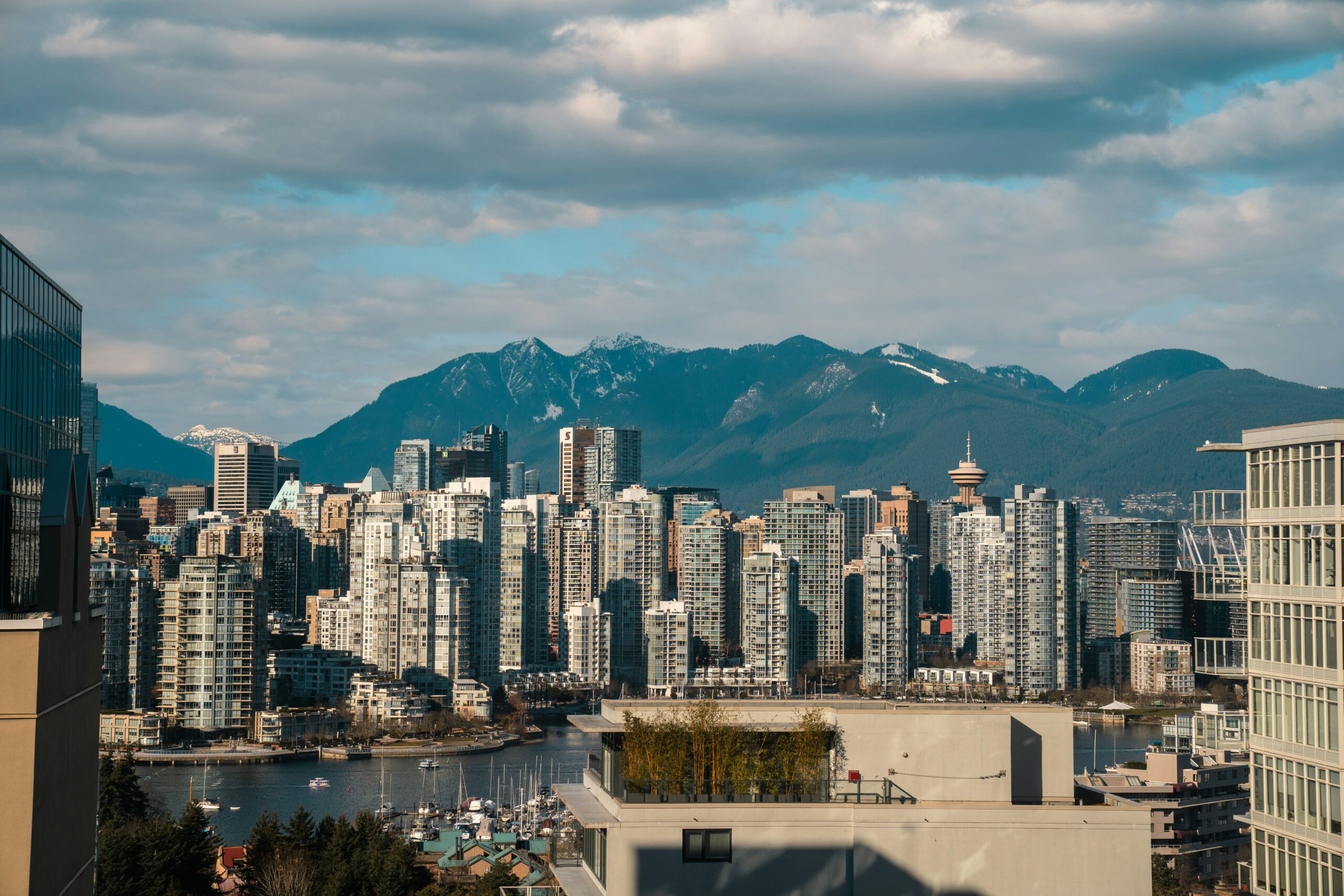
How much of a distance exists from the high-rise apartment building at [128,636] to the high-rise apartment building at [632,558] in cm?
2008

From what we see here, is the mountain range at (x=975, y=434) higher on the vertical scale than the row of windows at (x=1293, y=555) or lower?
higher

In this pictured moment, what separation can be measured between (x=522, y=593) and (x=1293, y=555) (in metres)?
57.5

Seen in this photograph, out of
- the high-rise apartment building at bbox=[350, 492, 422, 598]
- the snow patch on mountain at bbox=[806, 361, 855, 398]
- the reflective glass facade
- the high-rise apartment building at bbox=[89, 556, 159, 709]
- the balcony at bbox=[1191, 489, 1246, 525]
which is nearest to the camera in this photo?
the reflective glass facade

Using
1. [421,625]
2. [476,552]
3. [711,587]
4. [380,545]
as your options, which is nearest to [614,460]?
[711,587]

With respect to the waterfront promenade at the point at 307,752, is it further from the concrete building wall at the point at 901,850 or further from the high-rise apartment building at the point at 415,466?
the high-rise apartment building at the point at 415,466

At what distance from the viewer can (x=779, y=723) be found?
920 cm

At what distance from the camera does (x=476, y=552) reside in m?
66.5

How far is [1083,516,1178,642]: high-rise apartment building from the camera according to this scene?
69.2 metres

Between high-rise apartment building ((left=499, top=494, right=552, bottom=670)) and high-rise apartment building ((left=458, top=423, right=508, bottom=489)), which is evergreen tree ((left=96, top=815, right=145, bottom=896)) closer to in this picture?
high-rise apartment building ((left=499, top=494, right=552, bottom=670))

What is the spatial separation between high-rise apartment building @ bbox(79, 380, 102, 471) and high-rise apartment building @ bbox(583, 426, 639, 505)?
124ft

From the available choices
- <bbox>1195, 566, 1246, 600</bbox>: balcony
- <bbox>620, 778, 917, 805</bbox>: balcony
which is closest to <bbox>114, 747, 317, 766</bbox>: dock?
<bbox>620, 778, 917, 805</bbox>: balcony

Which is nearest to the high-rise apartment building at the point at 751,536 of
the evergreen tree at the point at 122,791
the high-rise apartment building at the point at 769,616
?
the high-rise apartment building at the point at 769,616

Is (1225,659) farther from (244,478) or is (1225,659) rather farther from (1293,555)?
(244,478)

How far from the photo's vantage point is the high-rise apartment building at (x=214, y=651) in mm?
48031
